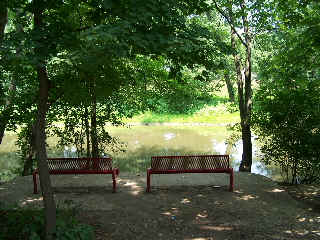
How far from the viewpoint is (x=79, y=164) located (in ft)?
30.9

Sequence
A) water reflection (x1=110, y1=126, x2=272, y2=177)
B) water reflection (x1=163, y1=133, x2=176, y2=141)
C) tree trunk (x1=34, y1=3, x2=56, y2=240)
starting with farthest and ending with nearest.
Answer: water reflection (x1=163, y1=133, x2=176, y2=141)
water reflection (x1=110, y1=126, x2=272, y2=177)
tree trunk (x1=34, y1=3, x2=56, y2=240)

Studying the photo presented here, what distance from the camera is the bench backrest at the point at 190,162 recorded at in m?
9.23

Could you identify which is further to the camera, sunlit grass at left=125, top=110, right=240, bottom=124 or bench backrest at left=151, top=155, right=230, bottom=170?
sunlit grass at left=125, top=110, right=240, bottom=124

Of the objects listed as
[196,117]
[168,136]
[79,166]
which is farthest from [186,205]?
[196,117]

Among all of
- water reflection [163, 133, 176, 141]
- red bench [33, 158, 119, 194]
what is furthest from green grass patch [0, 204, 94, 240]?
water reflection [163, 133, 176, 141]

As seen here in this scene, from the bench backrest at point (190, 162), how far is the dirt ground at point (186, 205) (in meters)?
0.53

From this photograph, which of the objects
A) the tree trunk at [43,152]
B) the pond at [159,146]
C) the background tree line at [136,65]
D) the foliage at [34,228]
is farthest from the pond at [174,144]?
the tree trunk at [43,152]

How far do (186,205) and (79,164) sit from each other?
340 centimetres

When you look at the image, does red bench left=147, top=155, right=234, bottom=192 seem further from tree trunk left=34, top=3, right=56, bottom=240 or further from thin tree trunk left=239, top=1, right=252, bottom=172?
tree trunk left=34, top=3, right=56, bottom=240

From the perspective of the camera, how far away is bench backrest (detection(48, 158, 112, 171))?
918 cm

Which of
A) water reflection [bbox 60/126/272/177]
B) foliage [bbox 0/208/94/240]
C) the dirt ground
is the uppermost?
water reflection [bbox 60/126/272/177]

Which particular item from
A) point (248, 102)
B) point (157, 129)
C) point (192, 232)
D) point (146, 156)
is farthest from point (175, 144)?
point (192, 232)

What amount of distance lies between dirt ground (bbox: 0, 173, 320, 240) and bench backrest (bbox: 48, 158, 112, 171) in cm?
50

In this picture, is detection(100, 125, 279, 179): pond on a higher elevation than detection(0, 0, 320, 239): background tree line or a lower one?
lower
